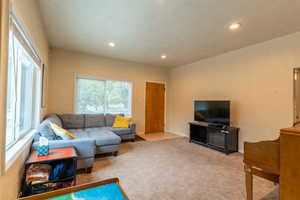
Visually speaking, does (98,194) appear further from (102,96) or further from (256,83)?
(102,96)

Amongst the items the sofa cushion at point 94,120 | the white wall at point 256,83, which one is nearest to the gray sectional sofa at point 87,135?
the sofa cushion at point 94,120

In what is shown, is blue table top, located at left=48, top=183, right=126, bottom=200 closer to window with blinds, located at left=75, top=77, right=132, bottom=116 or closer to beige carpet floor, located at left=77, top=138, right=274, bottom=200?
beige carpet floor, located at left=77, top=138, right=274, bottom=200

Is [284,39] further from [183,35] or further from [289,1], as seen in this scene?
[183,35]

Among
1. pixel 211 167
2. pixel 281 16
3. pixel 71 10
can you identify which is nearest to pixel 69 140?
pixel 71 10

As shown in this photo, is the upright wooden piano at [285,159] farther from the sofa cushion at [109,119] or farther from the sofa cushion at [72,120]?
the sofa cushion at [72,120]

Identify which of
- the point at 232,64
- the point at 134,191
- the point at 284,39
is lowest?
the point at 134,191

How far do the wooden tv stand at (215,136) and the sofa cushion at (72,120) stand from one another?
129 inches

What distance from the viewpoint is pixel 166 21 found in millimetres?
2580

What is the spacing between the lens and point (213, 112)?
392cm

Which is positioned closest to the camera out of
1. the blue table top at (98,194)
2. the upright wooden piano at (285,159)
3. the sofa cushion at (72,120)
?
the blue table top at (98,194)

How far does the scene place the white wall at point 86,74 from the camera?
4125 mm

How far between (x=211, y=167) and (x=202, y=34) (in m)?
2.66

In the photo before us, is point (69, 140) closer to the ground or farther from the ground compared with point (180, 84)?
closer to the ground

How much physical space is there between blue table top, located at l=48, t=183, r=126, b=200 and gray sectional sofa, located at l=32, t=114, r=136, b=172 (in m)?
1.53
